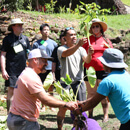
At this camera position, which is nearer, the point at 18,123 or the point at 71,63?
the point at 18,123

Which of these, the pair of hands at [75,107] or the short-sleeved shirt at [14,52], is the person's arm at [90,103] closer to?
the pair of hands at [75,107]

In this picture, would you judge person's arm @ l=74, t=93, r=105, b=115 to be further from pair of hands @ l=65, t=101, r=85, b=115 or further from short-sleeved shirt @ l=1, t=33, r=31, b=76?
short-sleeved shirt @ l=1, t=33, r=31, b=76

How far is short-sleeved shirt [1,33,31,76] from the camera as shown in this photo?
5.61 meters

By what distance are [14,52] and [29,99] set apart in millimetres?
2409

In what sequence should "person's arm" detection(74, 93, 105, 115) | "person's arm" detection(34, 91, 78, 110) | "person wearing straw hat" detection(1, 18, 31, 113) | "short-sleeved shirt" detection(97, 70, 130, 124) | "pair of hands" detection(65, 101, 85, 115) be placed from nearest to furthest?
"short-sleeved shirt" detection(97, 70, 130, 124)
"person's arm" detection(74, 93, 105, 115)
"person's arm" detection(34, 91, 78, 110)
"pair of hands" detection(65, 101, 85, 115)
"person wearing straw hat" detection(1, 18, 31, 113)

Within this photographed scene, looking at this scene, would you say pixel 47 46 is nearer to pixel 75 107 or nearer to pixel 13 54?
pixel 13 54

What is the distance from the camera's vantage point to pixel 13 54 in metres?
5.64

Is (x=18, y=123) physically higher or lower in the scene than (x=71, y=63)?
lower

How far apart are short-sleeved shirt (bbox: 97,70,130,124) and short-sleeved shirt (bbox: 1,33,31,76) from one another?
9.68ft

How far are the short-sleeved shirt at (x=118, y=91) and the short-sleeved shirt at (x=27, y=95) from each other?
78 cm

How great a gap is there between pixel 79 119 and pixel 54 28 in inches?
346

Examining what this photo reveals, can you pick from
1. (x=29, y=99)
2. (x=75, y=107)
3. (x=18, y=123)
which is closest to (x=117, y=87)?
(x=75, y=107)

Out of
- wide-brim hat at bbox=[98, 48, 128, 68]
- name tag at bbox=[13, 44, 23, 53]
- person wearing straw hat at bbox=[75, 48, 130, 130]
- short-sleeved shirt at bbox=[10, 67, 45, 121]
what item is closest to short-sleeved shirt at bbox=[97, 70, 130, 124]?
person wearing straw hat at bbox=[75, 48, 130, 130]

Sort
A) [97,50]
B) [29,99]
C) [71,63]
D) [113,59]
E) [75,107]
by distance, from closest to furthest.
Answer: [113,59]
[29,99]
[75,107]
[71,63]
[97,50]
